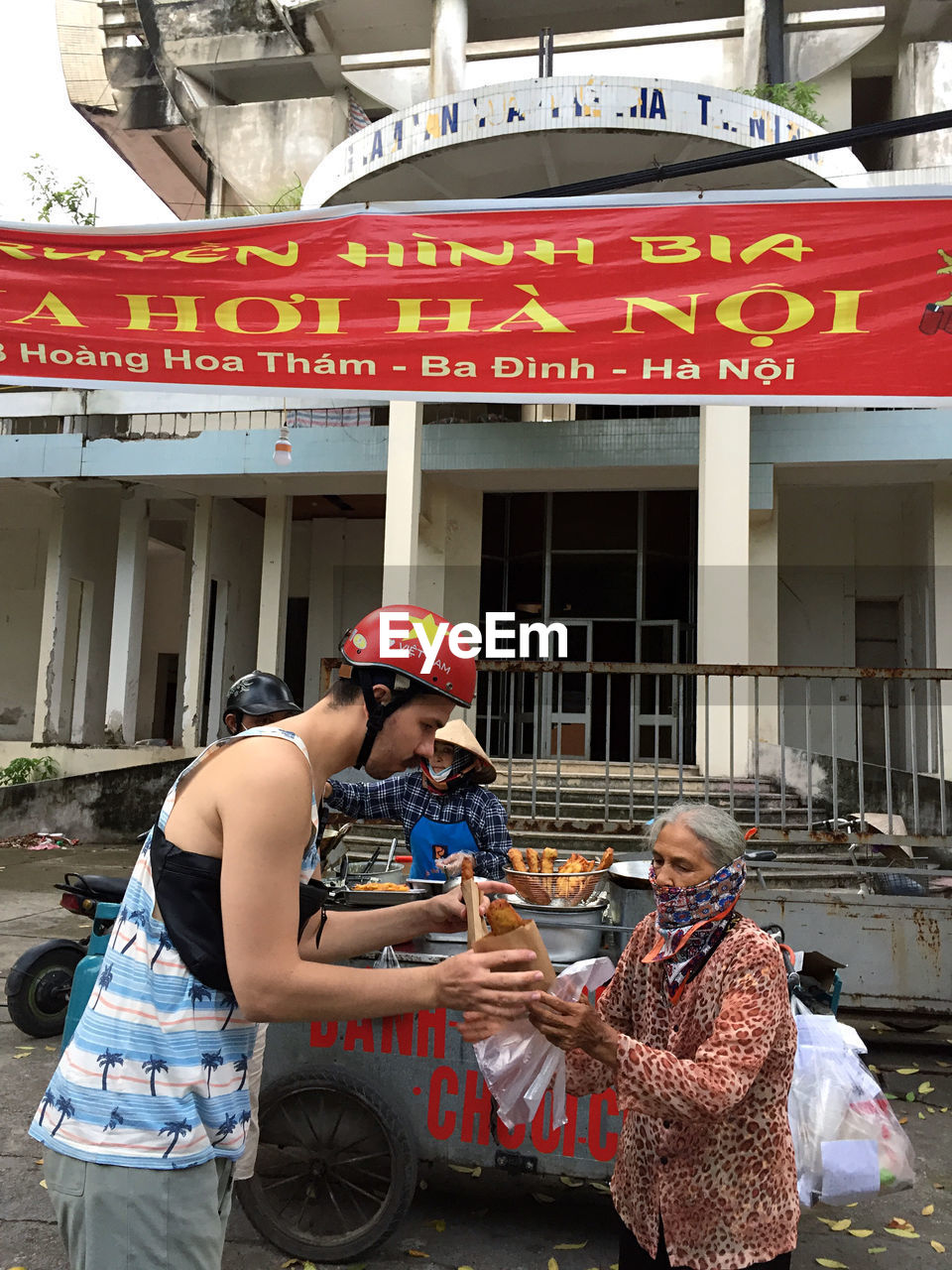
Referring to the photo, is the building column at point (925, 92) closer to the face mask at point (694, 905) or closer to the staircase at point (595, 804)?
the staircase at point (595, 804)


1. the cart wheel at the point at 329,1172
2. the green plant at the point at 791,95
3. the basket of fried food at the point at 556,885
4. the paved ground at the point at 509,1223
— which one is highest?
the green plant at the point at 791,95

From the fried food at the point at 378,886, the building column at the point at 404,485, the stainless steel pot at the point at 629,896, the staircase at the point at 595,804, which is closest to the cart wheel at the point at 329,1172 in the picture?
the fried food at the point at 378,886

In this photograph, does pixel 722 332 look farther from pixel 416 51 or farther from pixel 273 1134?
pixel 416 51

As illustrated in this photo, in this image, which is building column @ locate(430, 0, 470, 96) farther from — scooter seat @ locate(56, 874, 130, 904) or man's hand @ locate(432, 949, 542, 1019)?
man's hand @ locate(432, 949, 542, 1019)

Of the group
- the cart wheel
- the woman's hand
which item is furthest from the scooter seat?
the woman's hand

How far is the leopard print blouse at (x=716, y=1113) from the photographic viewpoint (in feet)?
6.45

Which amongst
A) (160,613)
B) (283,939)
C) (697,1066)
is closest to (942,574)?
(697,1066)

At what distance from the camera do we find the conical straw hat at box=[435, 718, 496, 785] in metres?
4.57

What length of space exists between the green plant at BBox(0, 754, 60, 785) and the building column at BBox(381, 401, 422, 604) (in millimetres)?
6873

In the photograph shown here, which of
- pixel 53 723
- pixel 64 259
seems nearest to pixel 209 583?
pixel 53 723

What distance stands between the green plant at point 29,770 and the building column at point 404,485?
6873 millimetres

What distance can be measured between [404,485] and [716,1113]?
10.2m

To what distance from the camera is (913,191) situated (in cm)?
291

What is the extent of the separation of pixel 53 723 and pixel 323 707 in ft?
49.5
